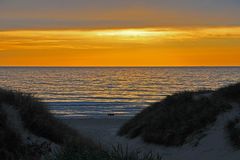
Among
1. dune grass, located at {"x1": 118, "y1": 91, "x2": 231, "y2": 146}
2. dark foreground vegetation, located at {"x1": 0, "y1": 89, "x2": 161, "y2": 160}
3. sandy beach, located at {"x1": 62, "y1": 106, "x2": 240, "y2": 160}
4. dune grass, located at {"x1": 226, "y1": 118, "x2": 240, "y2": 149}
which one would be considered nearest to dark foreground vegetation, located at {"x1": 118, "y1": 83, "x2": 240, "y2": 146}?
dune grass, located at {"x1": 118, "y1": 91, "x2": 231, "y2": 146}

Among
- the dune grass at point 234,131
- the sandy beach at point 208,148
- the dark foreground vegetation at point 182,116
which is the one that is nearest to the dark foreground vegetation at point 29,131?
the sandy beach at point 208,148

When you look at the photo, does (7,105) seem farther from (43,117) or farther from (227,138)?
(227,138)

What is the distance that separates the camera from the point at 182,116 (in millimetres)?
21297

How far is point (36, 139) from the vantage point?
1452 cm

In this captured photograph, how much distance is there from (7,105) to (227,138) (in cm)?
860

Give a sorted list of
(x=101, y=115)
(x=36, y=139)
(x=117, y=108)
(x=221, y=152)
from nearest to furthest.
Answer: (x=36, y=139), (x=221, y=152), (x=101, y=115), (x=117, y=108)

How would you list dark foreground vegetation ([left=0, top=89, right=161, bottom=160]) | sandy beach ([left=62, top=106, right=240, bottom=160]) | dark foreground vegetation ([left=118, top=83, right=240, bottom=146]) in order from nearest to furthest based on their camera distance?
dark foreground vegetation ([left=0, top=89, right=161, bottom=160]), sandy beach ([left=62, top=106, right=240, bottom=160]), dark foreground vegetation ([left=118, top=83, right=240, bottom=146])

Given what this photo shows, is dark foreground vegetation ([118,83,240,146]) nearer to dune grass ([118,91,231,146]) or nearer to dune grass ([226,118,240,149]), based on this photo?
dune grass ([118,91,231,146])

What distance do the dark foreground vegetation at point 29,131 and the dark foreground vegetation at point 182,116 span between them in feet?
15.9

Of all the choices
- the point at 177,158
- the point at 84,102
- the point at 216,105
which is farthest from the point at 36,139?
the point at 84,102

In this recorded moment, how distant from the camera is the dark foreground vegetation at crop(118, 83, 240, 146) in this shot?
19875mm

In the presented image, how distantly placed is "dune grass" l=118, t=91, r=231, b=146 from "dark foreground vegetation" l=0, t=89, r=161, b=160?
4844 millimetres

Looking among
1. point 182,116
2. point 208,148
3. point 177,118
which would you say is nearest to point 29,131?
point 208,148

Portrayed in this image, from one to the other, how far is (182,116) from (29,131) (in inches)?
345
